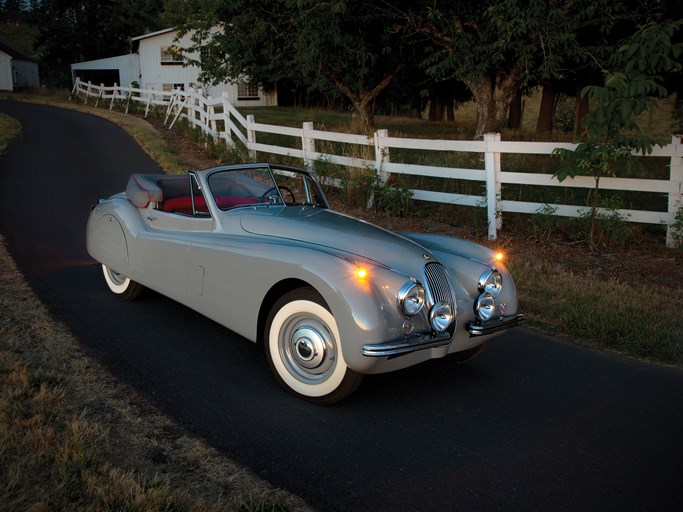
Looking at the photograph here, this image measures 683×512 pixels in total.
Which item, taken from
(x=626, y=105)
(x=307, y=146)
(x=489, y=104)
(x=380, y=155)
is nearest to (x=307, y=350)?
(x=626, y=105)

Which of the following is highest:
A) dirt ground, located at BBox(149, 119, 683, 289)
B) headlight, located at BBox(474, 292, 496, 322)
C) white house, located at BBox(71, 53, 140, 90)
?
white house, located at BBox(71, 53, 140, 90)

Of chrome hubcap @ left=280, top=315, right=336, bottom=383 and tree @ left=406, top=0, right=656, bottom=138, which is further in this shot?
tree @ left=406, top=0, right=656, bottom=138

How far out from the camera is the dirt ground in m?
7.37

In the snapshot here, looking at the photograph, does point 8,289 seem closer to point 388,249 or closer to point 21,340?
point 21,340

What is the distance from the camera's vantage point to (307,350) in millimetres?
4137

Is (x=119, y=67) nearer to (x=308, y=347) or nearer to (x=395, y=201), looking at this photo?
(x=395, y=201)

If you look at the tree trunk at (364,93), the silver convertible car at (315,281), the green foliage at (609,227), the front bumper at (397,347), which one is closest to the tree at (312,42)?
the tree trunk at (364,93)

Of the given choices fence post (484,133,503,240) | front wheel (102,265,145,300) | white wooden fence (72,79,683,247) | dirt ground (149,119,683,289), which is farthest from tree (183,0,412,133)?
front wheel (102,265,145,300)

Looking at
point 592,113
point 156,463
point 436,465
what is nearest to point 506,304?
point 436,465

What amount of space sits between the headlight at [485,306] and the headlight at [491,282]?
6 cm

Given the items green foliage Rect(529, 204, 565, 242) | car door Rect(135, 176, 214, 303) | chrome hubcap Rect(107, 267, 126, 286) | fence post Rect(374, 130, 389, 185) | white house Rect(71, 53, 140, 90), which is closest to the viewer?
car door Rect(135, 176, 214, 303)

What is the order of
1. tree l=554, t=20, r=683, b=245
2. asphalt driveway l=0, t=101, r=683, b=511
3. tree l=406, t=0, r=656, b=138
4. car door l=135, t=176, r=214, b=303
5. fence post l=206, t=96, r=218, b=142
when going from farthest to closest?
fence post l=206, t=96, r=218, b=142 < tree l=406, t=0, r=656, b=138 < tree l=554, t=20, r=683, b=245 < car door l=135, t=176, r=214, b=303 < asphalt driveway l=0, t=101, r=683, b=511

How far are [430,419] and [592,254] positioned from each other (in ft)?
16.7

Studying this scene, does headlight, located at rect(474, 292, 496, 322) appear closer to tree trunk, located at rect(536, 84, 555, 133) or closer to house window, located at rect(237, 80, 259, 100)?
tree trunk, located at rect(536, 84, 555, 133)
